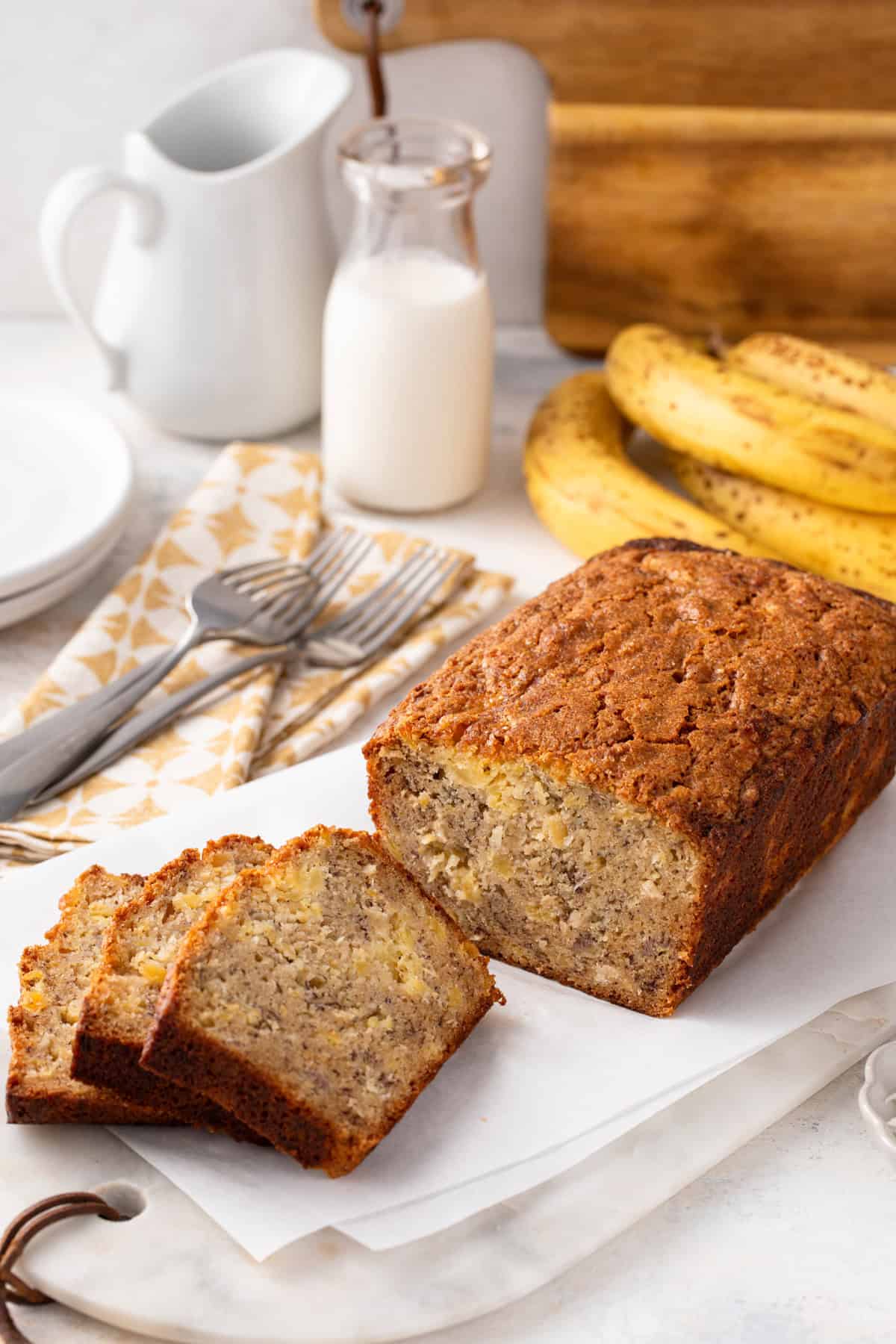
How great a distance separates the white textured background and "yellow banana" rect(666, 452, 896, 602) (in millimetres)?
1119

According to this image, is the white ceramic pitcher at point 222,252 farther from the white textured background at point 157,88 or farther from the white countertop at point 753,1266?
the white countertop at point 753,1266

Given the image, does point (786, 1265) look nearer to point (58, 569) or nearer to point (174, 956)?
point (174, 956)

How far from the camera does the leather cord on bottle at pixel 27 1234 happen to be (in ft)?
4.93

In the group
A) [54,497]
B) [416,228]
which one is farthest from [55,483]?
[416,228]

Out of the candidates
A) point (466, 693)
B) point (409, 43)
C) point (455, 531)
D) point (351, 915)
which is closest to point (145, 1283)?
point (351, 915)

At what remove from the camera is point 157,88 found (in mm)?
3570

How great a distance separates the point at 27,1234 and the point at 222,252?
2.19 metres

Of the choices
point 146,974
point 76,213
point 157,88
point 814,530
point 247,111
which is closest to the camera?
point 146,974

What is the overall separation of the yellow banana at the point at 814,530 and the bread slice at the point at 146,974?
4.32ft

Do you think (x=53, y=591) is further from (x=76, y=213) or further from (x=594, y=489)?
(x=594, y=489)

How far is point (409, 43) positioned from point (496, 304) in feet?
2.40

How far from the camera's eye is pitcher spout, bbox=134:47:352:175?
321 cm

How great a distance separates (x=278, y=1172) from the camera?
5.45 ft

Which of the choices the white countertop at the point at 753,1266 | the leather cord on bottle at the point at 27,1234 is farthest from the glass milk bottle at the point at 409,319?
the leather cord on bottle at the point at 27,1234
